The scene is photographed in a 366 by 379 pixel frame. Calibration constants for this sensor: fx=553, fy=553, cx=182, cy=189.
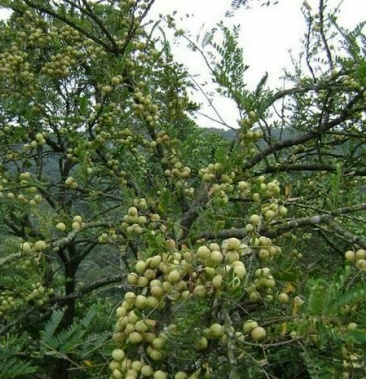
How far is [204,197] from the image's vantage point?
271 centimetres

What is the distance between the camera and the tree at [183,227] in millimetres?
1231

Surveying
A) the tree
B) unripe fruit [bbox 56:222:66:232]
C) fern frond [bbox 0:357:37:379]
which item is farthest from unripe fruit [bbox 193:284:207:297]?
unripe fruit [bbox 56:222:66:232]

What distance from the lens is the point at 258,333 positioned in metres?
1.26

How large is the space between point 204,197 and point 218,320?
147cm

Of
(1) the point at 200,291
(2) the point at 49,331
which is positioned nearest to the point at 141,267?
(1) the point at 200,291

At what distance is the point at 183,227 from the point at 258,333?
1.31 ft

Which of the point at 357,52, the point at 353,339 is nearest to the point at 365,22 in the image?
the point at 357,52

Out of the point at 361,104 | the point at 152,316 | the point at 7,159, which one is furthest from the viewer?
the point at 7,159

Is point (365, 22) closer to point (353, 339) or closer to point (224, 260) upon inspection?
point (224, 260)

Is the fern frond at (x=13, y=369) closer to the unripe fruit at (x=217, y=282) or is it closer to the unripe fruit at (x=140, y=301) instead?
the unripe fruit at (x=140, y=301)

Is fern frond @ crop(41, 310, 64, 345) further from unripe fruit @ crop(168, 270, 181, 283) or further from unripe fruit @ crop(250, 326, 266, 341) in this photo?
unripe fruit @ crop(250, 326, 266, 341)

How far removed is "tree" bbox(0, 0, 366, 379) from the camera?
123 cm

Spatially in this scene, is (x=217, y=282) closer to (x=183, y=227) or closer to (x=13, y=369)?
(x=183, y=227)

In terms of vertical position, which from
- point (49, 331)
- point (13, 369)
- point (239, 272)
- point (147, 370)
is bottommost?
point (13, 369)
